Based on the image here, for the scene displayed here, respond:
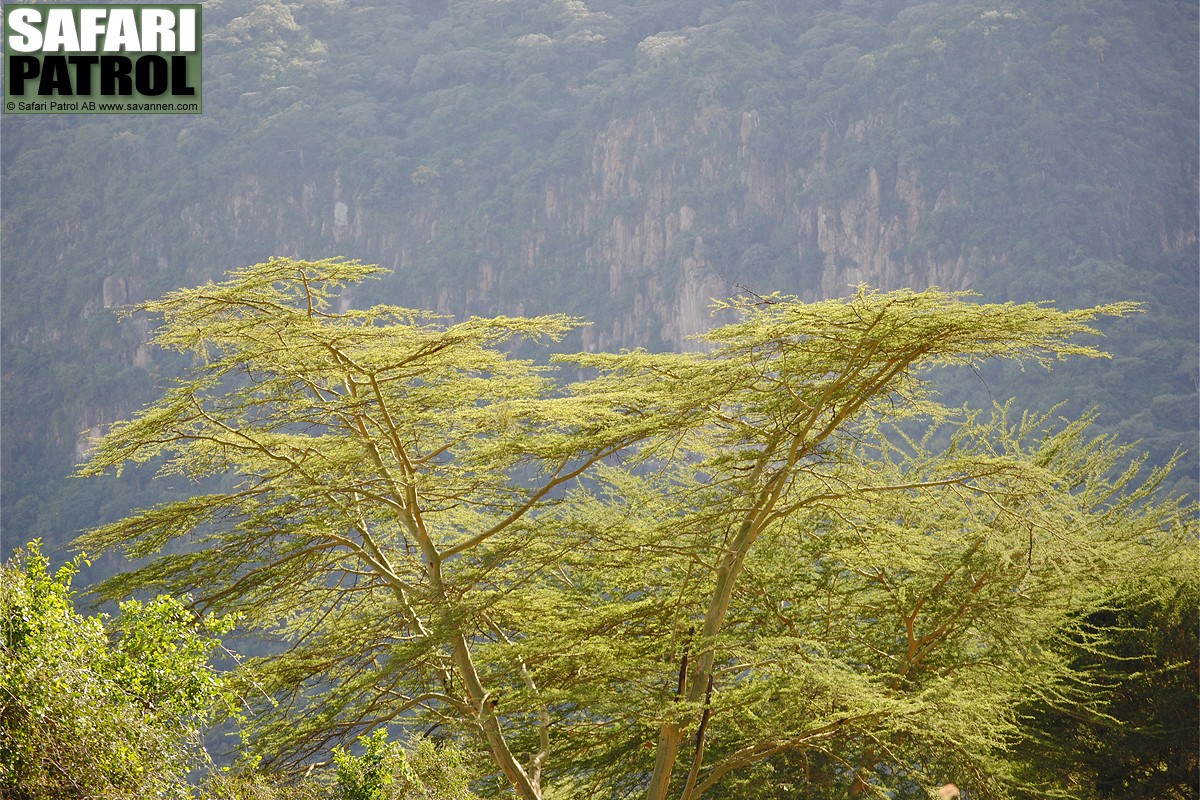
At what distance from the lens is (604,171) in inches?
2288

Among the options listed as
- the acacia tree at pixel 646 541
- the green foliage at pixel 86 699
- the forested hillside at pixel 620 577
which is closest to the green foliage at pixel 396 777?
the forested hillside at pixel 620 577

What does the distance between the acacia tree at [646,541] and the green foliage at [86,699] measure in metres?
1.20

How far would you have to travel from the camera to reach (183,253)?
6106cm

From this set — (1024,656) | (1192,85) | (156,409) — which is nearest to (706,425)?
(1024,656)

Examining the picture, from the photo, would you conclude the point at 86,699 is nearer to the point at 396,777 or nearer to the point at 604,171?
the point at 396,777

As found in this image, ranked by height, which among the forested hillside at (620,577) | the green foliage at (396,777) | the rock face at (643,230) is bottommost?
the rock face at (643,230)

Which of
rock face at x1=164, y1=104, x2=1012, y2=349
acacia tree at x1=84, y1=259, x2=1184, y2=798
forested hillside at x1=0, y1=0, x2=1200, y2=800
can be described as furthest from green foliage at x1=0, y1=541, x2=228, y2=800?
rock face at x1=164, y1=104, x2=1012, y2=349

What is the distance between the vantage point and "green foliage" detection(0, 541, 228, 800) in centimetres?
495

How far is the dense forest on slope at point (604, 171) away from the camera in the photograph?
50844 mm

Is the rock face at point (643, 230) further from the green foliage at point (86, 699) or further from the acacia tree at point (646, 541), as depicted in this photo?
the green foliage at point (86, 699)

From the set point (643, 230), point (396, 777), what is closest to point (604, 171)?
point (643, 230)

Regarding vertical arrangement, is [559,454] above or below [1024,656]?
above

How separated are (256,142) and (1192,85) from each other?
127 ft

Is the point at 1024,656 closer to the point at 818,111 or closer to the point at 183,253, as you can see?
the point at 818,111
